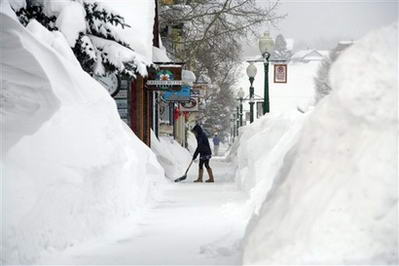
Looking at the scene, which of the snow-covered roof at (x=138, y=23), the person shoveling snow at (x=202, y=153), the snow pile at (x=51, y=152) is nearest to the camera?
the snow pile at (x=51, y=152)

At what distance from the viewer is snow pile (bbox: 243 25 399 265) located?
3.70m

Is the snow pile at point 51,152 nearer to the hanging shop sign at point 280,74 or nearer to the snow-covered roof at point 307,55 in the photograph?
the hanging shop sign at point 280,74

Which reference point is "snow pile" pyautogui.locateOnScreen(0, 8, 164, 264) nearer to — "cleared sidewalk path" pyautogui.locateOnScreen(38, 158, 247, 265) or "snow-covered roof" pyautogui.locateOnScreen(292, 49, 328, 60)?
"cleared sidewalk path" pyautogui.locateOnScreen(38, 158, 247, 265)

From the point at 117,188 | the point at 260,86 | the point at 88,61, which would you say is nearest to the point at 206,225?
the point at 117,188

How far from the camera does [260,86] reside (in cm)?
12062

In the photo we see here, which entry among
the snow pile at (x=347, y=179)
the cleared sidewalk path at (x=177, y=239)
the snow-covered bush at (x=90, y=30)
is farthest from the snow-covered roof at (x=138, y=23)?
the snow pile at (x=347, y=179)

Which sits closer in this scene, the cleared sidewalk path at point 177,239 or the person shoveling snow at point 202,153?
the cleared sidewalk path at point 177,239

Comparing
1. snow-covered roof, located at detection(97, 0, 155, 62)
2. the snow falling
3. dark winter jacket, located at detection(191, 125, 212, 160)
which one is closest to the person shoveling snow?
dark winter jacket, located at detection(191, 125, 212, 160)

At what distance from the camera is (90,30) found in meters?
11.4

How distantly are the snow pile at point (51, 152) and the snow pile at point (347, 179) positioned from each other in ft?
7.54

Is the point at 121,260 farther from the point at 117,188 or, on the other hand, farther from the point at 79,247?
the point at 117,188

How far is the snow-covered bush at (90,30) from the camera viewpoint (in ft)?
33.5

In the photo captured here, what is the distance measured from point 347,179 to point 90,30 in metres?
8.53

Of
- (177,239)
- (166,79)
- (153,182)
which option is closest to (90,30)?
(153,182)
